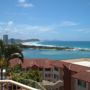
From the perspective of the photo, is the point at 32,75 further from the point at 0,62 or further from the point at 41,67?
the point at 41,67

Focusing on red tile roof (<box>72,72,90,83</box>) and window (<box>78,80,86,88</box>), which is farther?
window (<box>78,80,86,88</box>)

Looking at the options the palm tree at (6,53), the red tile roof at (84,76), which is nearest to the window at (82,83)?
the red tile roof at (84,76)

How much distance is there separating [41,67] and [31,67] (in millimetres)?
1851

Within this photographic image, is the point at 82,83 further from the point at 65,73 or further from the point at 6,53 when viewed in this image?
the point at 6,53

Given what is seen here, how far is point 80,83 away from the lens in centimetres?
2720

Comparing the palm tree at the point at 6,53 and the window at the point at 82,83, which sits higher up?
the palm tree at the point at 6,53

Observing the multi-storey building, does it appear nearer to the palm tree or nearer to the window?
the window

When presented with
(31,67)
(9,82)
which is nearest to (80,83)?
(31,67)

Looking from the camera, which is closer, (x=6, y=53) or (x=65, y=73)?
(x=6, y=53)

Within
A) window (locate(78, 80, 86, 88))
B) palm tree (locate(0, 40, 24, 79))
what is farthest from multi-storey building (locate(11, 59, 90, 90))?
palm tree (locate(0, 40, 24, 79))

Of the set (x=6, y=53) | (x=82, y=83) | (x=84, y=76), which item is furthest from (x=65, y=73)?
(x=6, y=53)

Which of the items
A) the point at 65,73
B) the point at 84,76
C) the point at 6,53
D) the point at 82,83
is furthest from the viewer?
the point at 65,73

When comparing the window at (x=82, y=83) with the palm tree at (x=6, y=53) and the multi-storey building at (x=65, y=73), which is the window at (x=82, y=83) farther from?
the palm tree at (x=6, y=53)

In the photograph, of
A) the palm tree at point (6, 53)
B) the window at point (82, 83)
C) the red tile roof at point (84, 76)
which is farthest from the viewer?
the window at point (82, 83)
